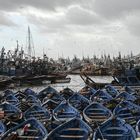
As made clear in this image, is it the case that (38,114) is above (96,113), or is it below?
above

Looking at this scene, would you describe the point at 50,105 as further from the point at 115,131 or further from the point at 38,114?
the point at 115,131

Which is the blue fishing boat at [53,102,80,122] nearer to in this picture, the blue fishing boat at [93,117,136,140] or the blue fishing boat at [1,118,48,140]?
the blue fishing boat at [1,118,48,140]

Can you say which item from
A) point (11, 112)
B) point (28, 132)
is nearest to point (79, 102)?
point (11, 112)

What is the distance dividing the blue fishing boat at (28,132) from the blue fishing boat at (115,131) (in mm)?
2941

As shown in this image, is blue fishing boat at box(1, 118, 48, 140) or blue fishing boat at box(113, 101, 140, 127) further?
blue fishing boat at box(113, 101, 140, 127)

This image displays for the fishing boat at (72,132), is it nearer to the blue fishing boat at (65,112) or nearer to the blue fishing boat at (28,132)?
the blue fishing boat at (28,132)

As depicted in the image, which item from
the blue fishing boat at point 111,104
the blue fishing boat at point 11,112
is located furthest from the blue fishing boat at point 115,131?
the blue fishing boat at point 111,104

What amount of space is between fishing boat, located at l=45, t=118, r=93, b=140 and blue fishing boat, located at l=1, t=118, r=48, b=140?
59 centimetres

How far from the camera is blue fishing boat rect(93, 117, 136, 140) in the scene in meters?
17.0

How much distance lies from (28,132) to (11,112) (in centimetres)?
772

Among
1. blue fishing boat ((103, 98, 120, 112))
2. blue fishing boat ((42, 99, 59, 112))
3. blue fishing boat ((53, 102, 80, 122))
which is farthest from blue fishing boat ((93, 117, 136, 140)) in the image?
blue fishing boat ((42, 99, 59, 112))

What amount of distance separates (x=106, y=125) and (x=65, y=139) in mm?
2694

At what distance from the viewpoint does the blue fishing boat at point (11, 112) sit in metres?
22.1

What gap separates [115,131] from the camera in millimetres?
18375
